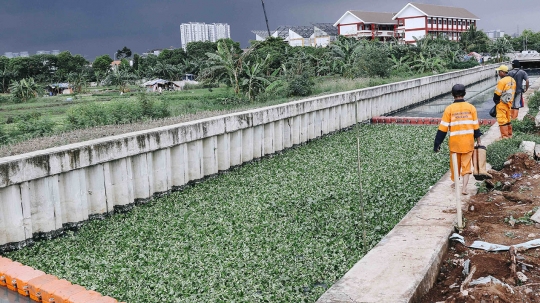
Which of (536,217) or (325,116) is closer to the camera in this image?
(536,217)

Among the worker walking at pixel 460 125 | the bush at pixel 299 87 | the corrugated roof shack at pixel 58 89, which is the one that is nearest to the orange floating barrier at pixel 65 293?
the worker walking at pixel 460 125

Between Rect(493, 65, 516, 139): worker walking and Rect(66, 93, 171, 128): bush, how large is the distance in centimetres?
835

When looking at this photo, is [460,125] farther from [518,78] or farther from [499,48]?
[499,48]

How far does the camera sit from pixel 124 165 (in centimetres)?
849

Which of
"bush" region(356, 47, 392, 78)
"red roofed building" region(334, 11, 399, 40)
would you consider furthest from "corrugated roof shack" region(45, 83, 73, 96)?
"red roofed building" region(334, 11, 399, 40)

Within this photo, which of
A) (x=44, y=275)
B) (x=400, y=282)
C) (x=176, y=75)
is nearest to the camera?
(x=400, y=282)

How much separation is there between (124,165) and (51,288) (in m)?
3.41

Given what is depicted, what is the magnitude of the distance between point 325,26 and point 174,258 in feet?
278

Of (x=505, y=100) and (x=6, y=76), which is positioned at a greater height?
(x=6, y=76)

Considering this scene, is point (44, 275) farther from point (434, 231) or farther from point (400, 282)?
point (434, 231)

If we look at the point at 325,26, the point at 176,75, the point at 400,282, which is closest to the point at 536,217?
the point at 400,282

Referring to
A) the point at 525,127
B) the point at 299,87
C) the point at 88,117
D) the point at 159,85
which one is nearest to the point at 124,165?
the point at 88,117

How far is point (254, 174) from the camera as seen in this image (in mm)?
10758

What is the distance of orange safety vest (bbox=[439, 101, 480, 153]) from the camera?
737 cm
